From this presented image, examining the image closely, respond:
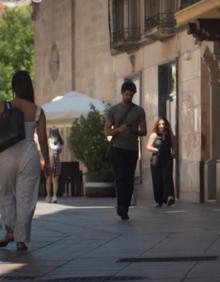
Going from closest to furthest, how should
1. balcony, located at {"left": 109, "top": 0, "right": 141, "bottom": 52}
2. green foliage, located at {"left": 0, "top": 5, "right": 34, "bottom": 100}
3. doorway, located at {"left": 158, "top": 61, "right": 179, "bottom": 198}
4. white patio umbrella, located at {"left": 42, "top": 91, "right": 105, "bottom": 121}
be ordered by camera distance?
doorway, located at {"left": 158, "top": 61, "right": 179, "bottom": 198}
balcony, located at {"left": 109, "top": 0, "right": 141, "bottom": 52}
white patio umbrella, located at {"left": 42, "top": 91, "right": 105, "bottom": 121}
green foliage, located at {"left": 0, "top": 5, "right": 34, "bottom": 100}

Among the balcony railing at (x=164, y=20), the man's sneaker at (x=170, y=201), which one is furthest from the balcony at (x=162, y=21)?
→ the man's sneaker at (x=170, y=201)

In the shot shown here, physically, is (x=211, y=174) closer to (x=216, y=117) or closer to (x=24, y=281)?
(x=216, y=117)

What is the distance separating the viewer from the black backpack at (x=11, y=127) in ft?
35.7

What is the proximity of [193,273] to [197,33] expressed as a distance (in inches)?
523

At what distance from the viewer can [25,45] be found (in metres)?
66.3

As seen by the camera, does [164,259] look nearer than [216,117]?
Yes

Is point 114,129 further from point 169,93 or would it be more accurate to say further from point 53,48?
point 53,48

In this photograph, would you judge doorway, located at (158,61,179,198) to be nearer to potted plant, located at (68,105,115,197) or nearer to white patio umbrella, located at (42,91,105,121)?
potted plant, located at (68,105,115,197)

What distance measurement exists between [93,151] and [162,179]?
6.94 metres

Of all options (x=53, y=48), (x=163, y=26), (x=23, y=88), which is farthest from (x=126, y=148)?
(x=53, y=48)

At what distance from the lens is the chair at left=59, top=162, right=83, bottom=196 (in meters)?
29.1

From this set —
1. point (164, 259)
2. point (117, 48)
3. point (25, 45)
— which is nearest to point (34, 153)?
point (164, 259)

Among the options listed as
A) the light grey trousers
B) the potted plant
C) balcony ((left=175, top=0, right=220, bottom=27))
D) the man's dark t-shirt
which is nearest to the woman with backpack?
the light grey trousers

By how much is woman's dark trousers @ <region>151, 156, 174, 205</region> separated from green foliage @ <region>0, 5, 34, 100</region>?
4529 cm
